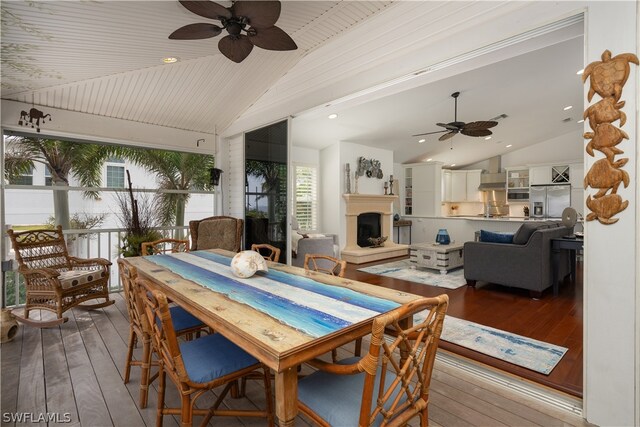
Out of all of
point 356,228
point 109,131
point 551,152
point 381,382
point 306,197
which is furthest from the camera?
point 551,152

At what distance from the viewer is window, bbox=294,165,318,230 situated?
6.98m

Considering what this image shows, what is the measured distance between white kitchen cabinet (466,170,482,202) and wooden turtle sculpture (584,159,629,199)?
332 inches

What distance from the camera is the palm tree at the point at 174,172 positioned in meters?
5.27

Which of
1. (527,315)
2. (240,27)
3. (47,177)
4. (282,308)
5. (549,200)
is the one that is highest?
(240,27)

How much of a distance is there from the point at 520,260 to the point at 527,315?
0.88 meters

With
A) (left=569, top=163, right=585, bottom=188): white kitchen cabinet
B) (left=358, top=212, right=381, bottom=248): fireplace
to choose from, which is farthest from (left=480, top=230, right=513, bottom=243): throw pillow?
(left=569, top=163, right=585, bottom=188): white kitchen cabinet

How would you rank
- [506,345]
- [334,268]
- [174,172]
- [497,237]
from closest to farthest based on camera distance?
[334,268] < [506,345] < [497,237] < [174,172]

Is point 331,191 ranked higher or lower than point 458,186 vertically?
lower

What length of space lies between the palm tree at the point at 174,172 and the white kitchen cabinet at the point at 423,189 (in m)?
5.85

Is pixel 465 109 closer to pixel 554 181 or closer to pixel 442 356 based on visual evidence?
pixel 554 181

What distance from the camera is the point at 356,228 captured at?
23.8 ft

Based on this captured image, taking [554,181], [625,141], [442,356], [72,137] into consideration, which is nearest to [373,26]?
[625,141]

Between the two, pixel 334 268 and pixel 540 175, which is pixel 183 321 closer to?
pixel 334 268

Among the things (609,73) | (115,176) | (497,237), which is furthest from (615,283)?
(115,176)
